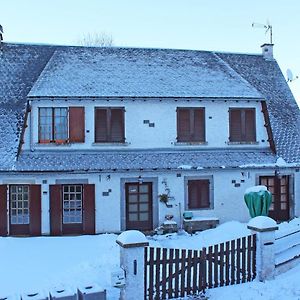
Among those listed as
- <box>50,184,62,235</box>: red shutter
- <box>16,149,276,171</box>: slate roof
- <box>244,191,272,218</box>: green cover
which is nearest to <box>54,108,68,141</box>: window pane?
<box>16,149,276,171</box>: slate roof

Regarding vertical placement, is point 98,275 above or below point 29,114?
below

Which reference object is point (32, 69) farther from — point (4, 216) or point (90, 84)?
point (4, 216)

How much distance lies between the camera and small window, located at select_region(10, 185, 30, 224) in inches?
612

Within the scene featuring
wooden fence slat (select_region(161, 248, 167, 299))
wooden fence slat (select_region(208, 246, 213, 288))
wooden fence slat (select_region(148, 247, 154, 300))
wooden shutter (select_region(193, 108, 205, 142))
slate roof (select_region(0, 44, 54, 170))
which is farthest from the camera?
wooden shutter (select_region(193, 108, 205, 142))

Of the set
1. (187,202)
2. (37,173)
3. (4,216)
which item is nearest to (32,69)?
(37,173)

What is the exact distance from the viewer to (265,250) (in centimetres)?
923

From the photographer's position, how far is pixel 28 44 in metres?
19.2

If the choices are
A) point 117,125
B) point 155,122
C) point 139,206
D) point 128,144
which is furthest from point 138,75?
point 139,206

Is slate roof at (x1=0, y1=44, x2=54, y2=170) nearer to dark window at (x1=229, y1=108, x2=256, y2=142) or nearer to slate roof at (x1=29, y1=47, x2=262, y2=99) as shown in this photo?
slate roof at (x1=29, y1=47, x2=262, y2=99)

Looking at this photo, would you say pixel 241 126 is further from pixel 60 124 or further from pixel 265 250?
pixel 265 250

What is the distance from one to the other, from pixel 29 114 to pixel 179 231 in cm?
787

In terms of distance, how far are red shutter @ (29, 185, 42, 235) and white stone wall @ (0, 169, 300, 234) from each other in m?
0.19

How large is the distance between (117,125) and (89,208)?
12.2 feet

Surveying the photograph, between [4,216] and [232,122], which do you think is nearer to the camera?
[4,216]
